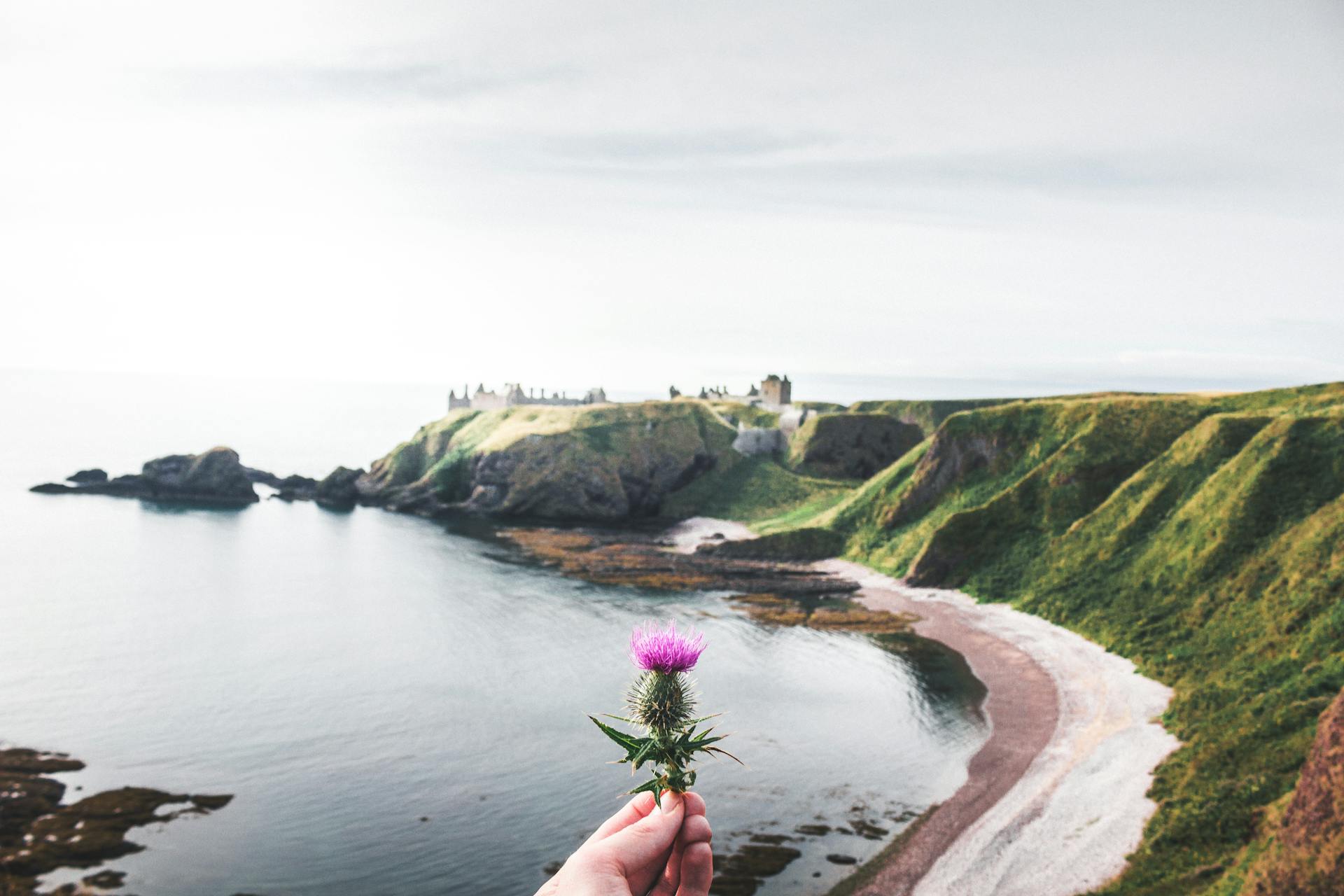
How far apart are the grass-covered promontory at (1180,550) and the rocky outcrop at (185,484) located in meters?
92.5

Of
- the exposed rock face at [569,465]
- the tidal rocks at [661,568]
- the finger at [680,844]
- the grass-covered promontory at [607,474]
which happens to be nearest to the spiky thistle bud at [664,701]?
the finger at [680,844]

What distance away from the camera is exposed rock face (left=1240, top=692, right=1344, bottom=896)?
2131 centimetres

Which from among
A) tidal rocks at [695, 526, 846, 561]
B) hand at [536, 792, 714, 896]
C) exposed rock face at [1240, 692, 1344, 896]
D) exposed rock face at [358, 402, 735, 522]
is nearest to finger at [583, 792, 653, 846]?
hand at [536, 792, 714, 896]

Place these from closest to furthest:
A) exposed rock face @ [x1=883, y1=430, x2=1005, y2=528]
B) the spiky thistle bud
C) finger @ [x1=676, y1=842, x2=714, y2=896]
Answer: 1. finger @ [x1=676, y1=842, x2=714, y2=896]
2. the spiky thistle bud
3. exposed rock face @ [x1=883, y1=430, x2=1005, y2=528]

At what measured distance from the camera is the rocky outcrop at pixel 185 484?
446ft

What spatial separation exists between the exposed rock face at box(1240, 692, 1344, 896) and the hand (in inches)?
925

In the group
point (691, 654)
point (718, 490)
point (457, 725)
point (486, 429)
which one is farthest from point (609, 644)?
point (486, 429)

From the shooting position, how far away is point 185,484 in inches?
5374

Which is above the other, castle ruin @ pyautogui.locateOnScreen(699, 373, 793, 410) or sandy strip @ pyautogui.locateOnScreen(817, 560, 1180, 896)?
castle ruin @ pyautogui.locateOnScreen(699, 373, 793, 410)

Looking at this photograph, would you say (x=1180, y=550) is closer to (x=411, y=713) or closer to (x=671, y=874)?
(x=411, y=713)

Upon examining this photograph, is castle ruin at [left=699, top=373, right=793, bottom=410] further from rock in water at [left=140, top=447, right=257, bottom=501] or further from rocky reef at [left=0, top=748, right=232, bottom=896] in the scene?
rocky reef at [left=0, top=748, right=232, bottom=896]

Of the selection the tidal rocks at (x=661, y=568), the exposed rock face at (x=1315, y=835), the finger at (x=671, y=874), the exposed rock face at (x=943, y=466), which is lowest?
the tidal rocks at (x=661, y=568)

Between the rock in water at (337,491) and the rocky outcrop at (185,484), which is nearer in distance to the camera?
the rocky outcrop at (185,484)

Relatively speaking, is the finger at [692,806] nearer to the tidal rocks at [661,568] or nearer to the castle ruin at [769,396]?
the tidal rocks at [661,568]
